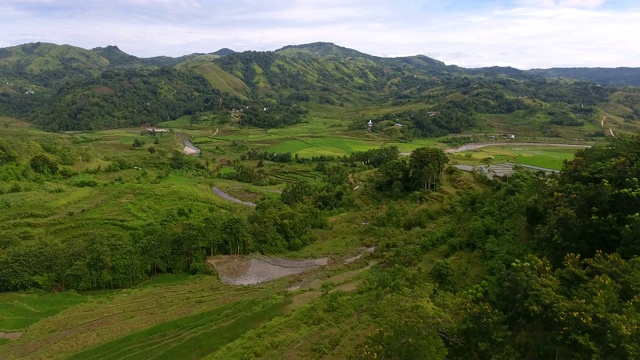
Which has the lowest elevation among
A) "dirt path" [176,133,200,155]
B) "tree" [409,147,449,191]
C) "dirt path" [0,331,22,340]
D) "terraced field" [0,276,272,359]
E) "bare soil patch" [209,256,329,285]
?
"bare soil patch" [209,256,329,285]

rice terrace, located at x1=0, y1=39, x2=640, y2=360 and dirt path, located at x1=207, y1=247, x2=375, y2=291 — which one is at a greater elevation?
rice terrace, located at x1=0, y1=39, x2=640, y2=360

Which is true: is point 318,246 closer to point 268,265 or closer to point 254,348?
point 268,265

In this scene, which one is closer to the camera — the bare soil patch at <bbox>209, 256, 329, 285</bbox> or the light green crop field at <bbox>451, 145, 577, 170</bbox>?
the bare soil patch at <bbox>209, 256, 329, 285</bbox>

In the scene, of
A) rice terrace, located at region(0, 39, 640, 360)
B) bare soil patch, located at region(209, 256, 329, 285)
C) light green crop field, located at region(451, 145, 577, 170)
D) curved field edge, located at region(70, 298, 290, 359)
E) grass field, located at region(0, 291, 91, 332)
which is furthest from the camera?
light green crop field, located at region(451, 145, 577, 170)

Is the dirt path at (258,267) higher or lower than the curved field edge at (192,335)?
lower

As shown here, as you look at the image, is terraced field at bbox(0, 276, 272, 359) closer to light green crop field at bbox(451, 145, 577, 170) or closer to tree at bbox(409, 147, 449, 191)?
tree at bbox(409, 147, 449, 191)

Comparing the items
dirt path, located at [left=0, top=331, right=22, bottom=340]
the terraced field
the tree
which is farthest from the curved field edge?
the tree

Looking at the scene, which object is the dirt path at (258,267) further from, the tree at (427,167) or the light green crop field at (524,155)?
the light green crop field at (524,155)

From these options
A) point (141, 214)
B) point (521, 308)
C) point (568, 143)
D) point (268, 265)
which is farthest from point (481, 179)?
point (568, 143)

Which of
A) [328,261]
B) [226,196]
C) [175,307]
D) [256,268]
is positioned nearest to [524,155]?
[226,196]

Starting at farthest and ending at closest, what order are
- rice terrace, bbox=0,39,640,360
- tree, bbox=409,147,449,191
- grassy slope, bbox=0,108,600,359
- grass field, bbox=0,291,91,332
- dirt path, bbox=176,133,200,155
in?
dirt path, bbox=176,133,200,155, tree, bbox=409,147,449,191, grass field, bbox=0,291,91,332, grassy slope, bbox=0,108,600,359, rice terrace, bbox=0,39,640,360

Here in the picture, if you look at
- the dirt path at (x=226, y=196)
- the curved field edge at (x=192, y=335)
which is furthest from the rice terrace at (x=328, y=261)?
the dirt path at (x=226, y=196)
